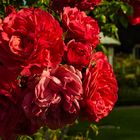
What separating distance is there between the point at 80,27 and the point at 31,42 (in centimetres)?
27

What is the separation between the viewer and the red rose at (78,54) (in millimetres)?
2684

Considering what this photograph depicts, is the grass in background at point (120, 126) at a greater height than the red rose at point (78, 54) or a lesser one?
lesser

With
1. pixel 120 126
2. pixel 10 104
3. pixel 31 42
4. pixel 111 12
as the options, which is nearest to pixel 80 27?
pixel 31 42

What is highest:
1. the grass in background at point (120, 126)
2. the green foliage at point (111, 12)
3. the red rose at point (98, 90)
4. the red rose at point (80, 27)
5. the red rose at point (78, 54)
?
the red rose at point (80, 27)

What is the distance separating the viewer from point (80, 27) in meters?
2.76

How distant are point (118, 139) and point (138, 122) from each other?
4.64 m

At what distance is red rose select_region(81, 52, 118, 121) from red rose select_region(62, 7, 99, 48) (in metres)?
0.10

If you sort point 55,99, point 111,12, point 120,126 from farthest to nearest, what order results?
point 120,126
point 111,12
point 55,99

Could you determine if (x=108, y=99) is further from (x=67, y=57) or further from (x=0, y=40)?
(x=0, y=40)

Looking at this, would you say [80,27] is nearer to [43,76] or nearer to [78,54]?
[78,54]

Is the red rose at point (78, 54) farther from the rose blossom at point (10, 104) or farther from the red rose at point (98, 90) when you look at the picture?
the rose blossom at point (10, 104)

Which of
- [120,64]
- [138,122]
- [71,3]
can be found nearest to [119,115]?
[138,122]

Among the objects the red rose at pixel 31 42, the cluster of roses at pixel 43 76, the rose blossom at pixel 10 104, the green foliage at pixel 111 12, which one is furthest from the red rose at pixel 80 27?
the green foliage at pixel 111 12

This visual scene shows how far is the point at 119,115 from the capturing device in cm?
2509
